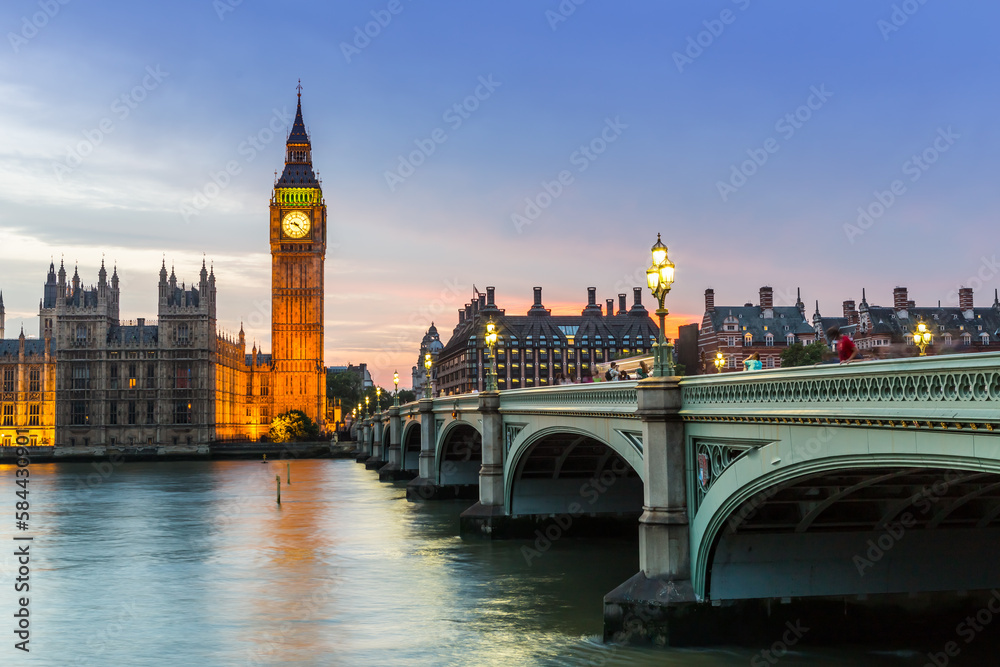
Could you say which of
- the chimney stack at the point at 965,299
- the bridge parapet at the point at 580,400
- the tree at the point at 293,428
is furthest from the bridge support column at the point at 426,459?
the tree at the point at 293,428

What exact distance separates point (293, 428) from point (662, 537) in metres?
142

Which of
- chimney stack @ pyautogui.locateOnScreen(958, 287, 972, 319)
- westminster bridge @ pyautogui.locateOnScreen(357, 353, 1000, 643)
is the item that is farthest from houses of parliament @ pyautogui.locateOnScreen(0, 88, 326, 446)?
westminster bridge @ pyautogui.locateOnScreen(357, 353, 1000, 643)

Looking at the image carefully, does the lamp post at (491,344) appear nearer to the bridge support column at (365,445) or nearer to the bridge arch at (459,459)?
the bridge arch at (459,459)

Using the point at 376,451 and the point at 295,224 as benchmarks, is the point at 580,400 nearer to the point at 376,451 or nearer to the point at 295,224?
the point at 376,451

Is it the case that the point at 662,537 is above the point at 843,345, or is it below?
below

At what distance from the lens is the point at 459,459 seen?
220ft

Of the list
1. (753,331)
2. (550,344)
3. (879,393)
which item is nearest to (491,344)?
(879,393)

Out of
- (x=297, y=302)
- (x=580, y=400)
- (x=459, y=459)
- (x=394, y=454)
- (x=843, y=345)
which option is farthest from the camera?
(x=297, y=302)

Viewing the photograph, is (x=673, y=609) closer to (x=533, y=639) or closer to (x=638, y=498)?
(x=533, y=639)

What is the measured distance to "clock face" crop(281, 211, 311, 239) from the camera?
595 feet

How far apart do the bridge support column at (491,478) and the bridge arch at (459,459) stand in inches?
685

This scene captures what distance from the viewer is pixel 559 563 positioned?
36156 millimetres

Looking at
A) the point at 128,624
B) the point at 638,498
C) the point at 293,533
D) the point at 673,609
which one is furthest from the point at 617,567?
the point at 293,533

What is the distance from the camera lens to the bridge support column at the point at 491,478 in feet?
137
